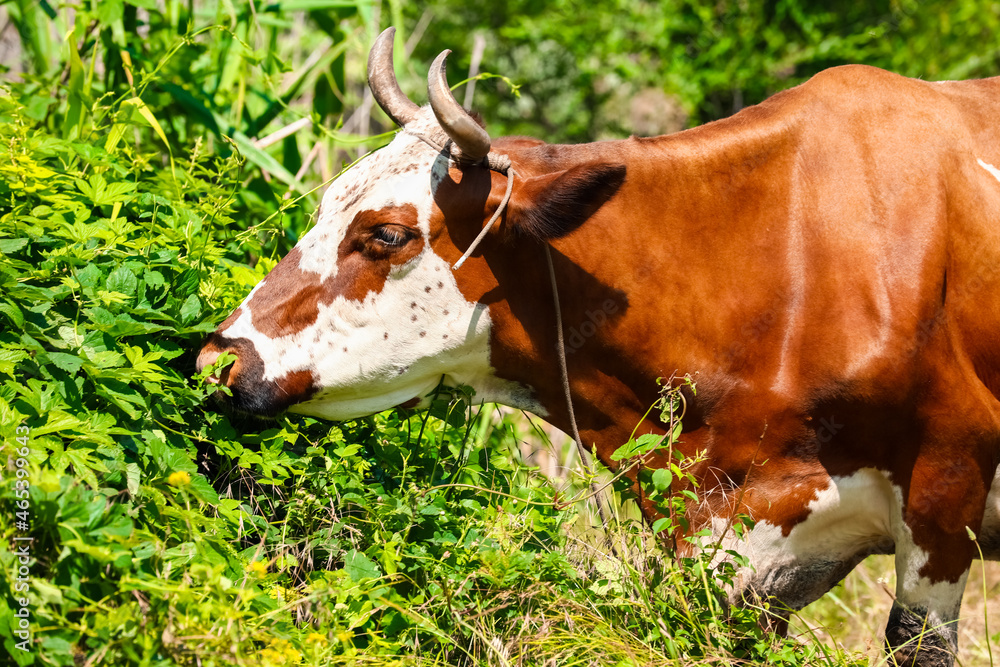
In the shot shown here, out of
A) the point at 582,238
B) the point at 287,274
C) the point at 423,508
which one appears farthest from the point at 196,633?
the point at 582,238

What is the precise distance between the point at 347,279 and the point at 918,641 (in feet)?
7.16

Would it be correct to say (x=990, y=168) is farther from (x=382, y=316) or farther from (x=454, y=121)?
(x=382, y=316)

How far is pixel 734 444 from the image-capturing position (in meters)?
2.90

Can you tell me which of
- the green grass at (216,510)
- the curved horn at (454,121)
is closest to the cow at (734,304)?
the curved horn at (454,121)

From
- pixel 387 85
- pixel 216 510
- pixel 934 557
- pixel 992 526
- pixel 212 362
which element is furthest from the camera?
pixel 387 85

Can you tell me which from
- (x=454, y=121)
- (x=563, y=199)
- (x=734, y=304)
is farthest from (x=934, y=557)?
(x=454, y=121)

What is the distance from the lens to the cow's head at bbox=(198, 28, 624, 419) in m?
2.75

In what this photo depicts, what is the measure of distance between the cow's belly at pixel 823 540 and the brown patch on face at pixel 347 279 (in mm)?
1351

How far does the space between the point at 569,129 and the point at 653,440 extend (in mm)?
6761

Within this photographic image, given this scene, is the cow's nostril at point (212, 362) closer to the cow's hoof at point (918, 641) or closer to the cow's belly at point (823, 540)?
the cow's belly at point (823, 540)

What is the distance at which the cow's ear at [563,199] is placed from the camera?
2.62 m

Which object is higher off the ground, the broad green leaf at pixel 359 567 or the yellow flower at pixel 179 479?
the yellow flower at pixel 179 479

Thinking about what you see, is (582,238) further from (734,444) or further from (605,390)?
(734,444)

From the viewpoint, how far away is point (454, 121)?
2.60 m
